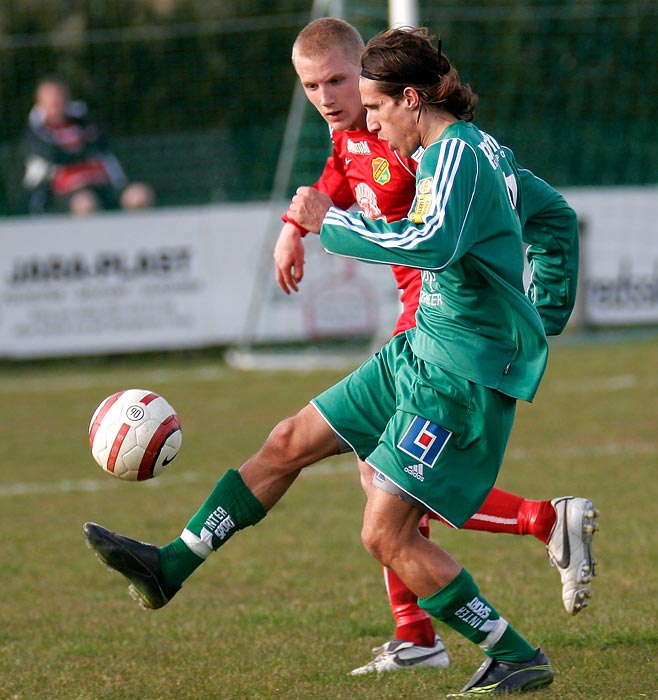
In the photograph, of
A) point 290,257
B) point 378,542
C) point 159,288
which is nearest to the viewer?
point 378,542

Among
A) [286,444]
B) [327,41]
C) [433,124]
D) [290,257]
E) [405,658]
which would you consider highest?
[327,41]

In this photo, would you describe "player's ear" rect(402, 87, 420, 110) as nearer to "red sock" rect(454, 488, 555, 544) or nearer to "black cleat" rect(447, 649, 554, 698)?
"red sock" rect(454, 488, 555, 544)

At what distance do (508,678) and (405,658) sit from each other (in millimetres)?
591

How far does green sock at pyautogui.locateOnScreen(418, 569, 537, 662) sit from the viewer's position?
3965 mm

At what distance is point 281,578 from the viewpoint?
601cm

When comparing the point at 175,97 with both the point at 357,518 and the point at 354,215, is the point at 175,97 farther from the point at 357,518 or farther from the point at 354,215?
the point at 354,215

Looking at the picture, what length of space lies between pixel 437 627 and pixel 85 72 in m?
15.8

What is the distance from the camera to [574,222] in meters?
4.43

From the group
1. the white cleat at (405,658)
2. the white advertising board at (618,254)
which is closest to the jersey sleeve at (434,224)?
the white cleat at (405,658)

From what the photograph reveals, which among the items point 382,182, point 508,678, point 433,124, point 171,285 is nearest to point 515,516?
point 508,678

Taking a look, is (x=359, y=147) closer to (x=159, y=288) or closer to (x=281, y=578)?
(x=281, y=578)

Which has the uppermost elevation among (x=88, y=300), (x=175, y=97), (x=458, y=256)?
(x=458, y=256)

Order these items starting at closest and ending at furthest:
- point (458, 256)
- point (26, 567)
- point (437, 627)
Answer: point (458, 256)
point (437, 627)
point (26, 567)

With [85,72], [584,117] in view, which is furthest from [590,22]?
[85,72]
